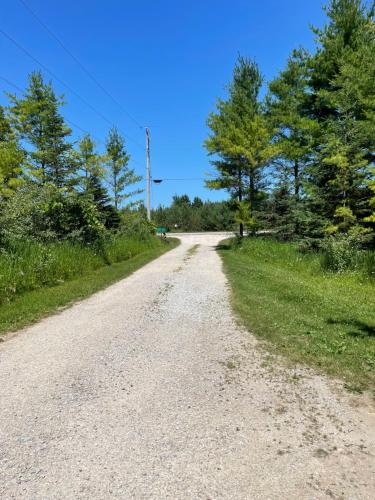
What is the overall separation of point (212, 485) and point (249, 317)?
441 cm

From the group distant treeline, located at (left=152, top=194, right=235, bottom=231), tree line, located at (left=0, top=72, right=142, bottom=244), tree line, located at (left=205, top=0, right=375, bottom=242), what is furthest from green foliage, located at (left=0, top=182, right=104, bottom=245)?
distant treeline, located at (left=152, top=194, right=235, bottom=231)

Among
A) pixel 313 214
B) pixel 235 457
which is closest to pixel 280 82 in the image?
pixel 313 214

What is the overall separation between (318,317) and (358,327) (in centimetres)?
77

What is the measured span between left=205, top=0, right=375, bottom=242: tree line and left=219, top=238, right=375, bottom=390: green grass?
4.08 metres

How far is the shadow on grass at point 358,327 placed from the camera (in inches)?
219

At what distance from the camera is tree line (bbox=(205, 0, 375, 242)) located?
14.7 m

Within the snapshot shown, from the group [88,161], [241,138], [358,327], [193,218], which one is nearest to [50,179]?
[88,161]

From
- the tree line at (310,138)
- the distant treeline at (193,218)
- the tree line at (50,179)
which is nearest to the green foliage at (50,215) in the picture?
the tree line at (50,179)

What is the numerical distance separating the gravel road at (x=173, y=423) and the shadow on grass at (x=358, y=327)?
1.67m

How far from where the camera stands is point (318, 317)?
21.7 feet

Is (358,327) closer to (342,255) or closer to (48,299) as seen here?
(48,299)

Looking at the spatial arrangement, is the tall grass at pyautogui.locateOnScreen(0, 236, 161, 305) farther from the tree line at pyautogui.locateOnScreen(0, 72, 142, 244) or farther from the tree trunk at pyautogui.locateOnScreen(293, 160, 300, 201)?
the tree trunk at pyautogui.locateOnScreen(293, 160, 300, 201)

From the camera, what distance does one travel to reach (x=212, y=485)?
8.02ft

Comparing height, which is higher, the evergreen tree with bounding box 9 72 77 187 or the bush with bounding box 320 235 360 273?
the evergreen tree with bounding box 9 72 77 187
